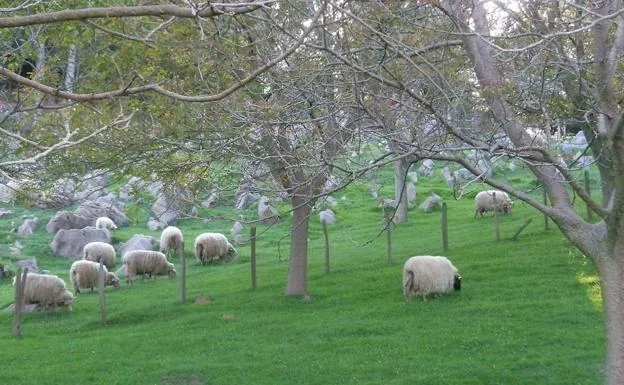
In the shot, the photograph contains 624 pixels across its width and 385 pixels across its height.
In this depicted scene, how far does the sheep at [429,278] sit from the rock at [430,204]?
54.0 ft

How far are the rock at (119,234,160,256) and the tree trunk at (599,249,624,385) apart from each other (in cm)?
2458

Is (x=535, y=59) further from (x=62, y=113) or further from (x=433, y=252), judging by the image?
(x=433, y=252)

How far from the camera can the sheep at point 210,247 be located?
1169 inches

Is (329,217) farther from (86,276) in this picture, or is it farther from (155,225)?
(86,276)

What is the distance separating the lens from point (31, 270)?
27688 mm

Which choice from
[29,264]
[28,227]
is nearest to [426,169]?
[28,227]

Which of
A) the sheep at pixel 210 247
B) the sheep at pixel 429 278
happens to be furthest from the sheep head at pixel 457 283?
the sheep at pixel 210 247

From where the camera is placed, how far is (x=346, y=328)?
652 inches

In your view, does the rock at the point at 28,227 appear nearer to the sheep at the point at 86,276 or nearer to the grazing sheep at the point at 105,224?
the grazing sheep at the point at 105,224

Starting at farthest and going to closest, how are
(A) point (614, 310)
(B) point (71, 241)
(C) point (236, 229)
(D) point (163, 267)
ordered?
(C) point (236, 229), (B) point (71, 241), (D) point (163, 267), (A) point (614, 310)

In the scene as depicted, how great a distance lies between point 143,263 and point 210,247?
2.99 metres

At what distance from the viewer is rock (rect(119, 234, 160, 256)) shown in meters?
31.5

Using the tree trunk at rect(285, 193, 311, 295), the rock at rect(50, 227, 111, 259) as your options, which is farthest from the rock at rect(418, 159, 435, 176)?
the tree trunk at rect(285, 193, 311, 295)

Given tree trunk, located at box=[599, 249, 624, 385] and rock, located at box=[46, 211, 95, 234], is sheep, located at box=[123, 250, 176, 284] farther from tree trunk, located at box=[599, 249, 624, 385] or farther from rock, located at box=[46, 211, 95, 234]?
tree trunk, located at box=[599, 249, 624, 385]
